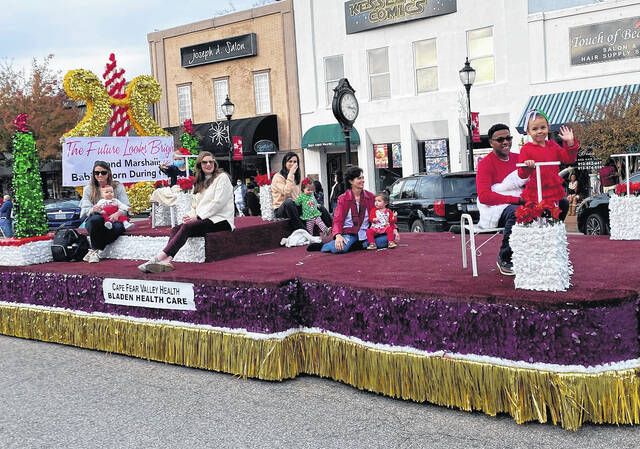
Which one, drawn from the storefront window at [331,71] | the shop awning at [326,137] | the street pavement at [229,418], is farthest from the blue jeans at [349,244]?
the storefront window at [331,71]

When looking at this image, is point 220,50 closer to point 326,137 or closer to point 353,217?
point 326,137

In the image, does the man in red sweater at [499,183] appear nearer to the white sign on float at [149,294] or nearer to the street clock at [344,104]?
the white sign on float at [149,294]

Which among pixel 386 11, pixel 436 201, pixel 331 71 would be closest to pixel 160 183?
pixel 436 201

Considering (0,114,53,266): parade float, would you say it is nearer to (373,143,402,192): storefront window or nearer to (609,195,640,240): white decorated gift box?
(609,195,640,240): white decorated gift box

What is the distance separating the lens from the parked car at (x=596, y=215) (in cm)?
1237

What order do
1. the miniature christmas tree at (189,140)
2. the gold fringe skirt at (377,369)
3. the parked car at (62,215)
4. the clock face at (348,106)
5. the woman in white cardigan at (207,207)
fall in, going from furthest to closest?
the parked car at (62,215) < the clock face at (348,106) < the miniature christmas tree at (189,140) < the woman in white cardigan at (207,207) < the gold fringe skirt at (377,369)

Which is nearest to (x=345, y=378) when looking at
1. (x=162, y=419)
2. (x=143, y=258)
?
(x=162, y=419)

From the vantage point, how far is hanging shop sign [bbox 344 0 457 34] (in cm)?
2158

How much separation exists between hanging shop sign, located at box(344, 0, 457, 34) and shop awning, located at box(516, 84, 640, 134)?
4.40 m

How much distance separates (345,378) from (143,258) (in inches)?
151

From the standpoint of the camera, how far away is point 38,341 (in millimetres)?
7531

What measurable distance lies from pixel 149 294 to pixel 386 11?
61.1 feet

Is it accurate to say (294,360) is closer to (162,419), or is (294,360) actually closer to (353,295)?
(353,295)

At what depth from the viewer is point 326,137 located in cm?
2381
